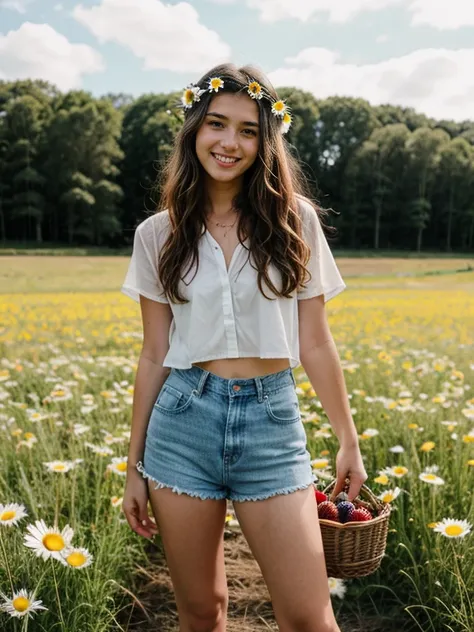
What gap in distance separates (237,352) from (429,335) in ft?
20.1

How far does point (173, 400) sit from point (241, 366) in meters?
0.20

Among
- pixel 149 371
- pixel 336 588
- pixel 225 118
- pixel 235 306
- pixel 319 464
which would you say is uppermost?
pixel 225 118

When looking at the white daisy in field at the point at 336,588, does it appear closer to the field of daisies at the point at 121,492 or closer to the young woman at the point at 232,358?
the field of daisies at the point at 121,492

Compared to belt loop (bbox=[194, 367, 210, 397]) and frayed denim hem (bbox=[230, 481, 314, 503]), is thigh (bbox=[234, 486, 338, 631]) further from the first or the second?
belt loop (bbox=[194, 367, 210, 397])

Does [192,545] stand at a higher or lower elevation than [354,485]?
lower

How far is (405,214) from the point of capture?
40.1m

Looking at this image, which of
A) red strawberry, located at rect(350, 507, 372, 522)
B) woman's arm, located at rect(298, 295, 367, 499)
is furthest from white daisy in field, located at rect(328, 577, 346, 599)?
woman's arm, located at rect(298, 295, 367, 499)

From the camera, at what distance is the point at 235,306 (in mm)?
1800

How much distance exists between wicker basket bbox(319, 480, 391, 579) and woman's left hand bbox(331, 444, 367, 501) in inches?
4.1

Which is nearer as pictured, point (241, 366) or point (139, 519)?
point (241, 366)

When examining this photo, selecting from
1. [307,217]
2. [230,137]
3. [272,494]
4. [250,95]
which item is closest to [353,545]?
[272,494]

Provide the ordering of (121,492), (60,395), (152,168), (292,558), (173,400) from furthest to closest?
(152,168)
(60,395)
(121,492)
(173,400)
(292,558)

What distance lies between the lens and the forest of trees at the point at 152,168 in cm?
3103

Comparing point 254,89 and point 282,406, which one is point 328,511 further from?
point 254,89
